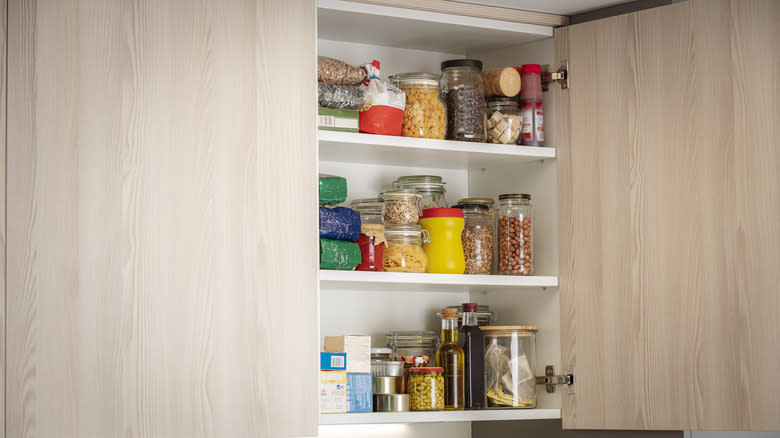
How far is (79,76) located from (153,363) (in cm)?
59

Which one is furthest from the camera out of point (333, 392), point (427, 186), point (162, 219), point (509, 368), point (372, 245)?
point (427, 186)

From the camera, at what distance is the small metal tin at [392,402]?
2.09m

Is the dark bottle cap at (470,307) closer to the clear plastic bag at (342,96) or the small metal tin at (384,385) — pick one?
the small metal tin at (384,385)

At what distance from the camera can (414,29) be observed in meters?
2.30

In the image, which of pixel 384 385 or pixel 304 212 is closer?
pixel 304 212

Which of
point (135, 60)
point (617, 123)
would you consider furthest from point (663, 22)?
point (135, 60)

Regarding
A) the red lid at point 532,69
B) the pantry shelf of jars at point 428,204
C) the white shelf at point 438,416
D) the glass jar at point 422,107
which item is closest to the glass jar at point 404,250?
the pantry shelf of jars at point 428,204

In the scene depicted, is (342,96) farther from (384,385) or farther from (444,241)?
(384,385)

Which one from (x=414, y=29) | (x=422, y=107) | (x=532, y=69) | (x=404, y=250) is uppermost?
(x=414, y=29)

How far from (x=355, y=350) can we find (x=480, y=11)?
0.93m

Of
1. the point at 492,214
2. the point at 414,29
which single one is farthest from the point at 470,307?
the point at 414,29

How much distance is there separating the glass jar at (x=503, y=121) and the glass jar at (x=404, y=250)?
0.33m

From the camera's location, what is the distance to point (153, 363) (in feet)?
5.61

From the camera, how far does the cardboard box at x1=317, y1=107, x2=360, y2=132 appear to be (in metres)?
2.08
